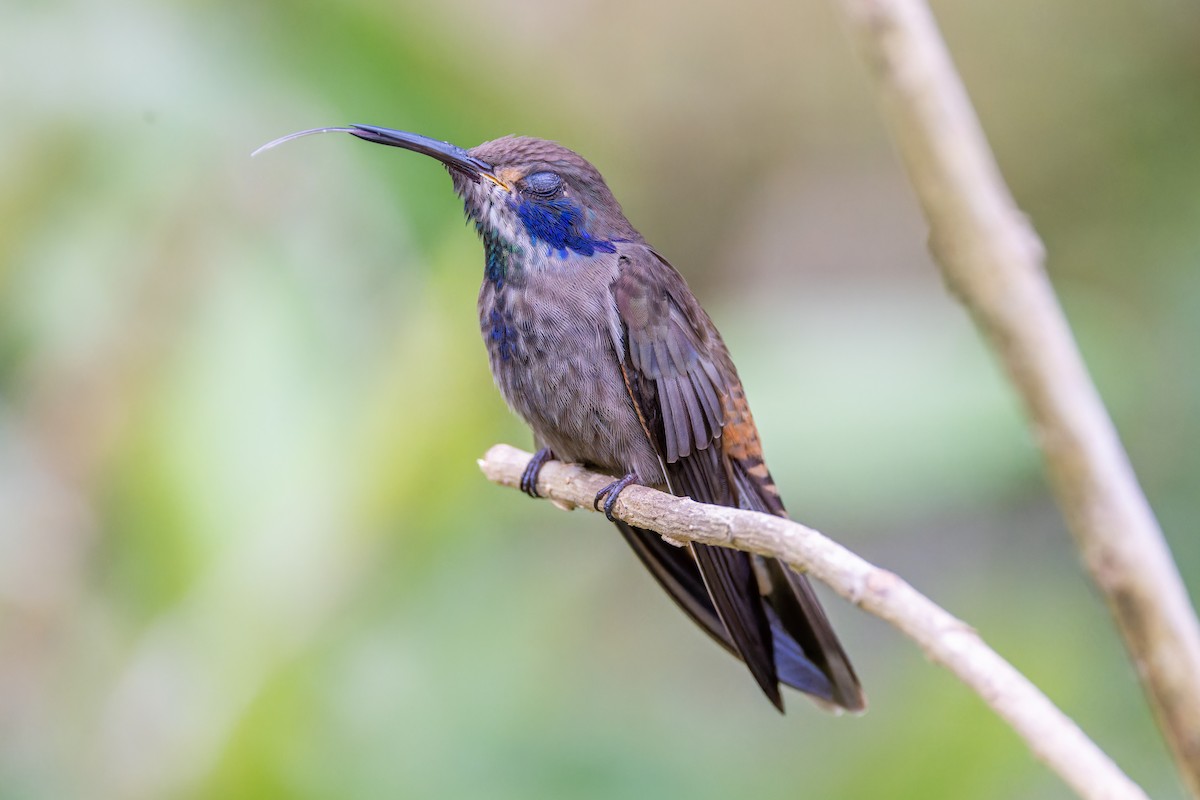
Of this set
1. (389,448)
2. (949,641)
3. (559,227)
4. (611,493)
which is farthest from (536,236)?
(949,641)

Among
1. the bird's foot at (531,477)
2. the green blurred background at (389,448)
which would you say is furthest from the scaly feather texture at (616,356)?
the green blurred background at (389,448)

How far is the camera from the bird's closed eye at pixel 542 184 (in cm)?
207

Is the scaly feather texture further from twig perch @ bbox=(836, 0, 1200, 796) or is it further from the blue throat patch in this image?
twig perch @ bbox=(836, 0, 1200, 796)

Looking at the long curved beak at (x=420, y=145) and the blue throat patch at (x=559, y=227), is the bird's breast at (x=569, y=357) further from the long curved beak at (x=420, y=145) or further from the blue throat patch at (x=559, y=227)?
the long curved beak at (x=420, y=145)

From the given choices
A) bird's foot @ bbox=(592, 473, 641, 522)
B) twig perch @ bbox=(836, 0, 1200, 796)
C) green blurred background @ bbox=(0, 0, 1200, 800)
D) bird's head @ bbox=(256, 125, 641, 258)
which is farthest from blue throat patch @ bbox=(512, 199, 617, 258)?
green blurred background @ bbox=(0, 0, 1200, 800)

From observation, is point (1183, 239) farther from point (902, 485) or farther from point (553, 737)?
point (553, 737)

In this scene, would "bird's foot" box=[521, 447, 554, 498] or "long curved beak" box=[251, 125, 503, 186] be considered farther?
"bird's foot" box=[521, 447, 554, 498]

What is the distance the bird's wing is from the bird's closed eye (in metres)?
0.16

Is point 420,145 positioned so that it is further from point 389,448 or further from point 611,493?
point 389,448

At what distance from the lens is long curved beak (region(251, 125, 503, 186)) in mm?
1890

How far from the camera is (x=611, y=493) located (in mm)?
2018

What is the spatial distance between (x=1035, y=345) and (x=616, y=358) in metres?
0.83

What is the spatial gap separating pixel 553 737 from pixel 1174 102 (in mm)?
2798

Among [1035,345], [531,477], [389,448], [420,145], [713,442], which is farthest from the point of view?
[389,448]
